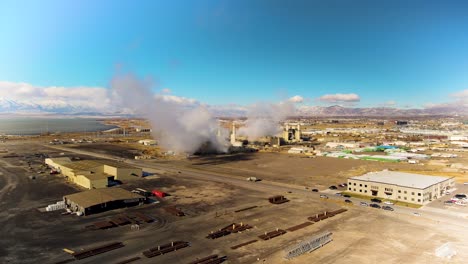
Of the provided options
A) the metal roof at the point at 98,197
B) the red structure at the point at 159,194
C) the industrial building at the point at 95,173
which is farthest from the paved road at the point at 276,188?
the metal roof at the point at 98,197

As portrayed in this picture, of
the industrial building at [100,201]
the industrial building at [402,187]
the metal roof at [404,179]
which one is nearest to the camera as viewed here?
the industrial building at [100,201]

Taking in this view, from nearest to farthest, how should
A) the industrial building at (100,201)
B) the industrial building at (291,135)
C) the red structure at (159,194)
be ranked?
the industrial building at (100,201), the red structure at (159,194), the industrial building at (291,135)

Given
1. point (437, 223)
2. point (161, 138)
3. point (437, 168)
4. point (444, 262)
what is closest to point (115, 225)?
point (444, 262)

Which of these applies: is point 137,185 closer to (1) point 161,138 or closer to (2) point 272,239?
(2) point 272,239

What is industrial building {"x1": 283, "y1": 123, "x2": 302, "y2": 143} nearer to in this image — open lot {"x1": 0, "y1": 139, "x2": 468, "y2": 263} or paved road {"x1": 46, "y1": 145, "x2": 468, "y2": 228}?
paved road {"x1": 46, "y1": 145, "x2": 468, "y2": 228}

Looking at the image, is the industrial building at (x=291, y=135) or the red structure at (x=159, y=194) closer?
the red structure at (x=159, y=194)

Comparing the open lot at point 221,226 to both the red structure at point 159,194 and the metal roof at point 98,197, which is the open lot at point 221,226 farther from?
the metal roof at point 98,197

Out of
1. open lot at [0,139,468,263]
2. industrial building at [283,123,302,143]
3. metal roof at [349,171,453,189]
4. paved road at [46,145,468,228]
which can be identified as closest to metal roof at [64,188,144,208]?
open lot at [0,139,468,263]

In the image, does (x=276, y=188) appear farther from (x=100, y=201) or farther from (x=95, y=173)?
(x=95, y=173)
